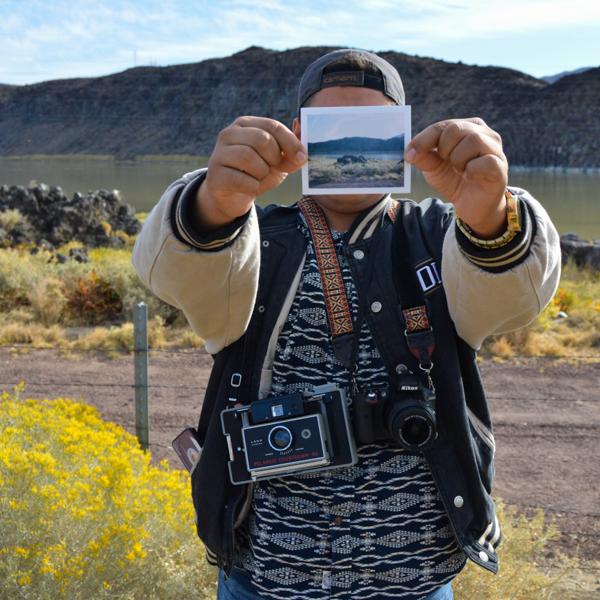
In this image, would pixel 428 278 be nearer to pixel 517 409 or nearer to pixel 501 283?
pixel 501 283

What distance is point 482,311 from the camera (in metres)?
1.69

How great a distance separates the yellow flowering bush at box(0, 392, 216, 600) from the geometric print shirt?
1221 millimetres

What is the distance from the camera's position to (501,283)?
161 centimetres

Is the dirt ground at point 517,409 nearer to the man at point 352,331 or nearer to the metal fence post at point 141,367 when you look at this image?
the metal fence post at point 141,367

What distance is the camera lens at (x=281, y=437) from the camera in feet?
5.73

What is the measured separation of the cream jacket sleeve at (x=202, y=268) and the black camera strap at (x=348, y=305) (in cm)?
15

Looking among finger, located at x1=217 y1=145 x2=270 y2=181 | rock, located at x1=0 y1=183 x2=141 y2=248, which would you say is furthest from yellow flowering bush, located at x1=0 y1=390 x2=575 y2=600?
rock, located at x1=0 y1=183 x2=141 y2=248

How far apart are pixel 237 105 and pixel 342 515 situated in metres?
106

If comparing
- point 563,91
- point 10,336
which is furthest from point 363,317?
point 563,91

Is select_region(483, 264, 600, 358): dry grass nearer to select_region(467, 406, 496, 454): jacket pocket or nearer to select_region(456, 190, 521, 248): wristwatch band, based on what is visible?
select_region(467, 406, 496, 454): jacket pocket

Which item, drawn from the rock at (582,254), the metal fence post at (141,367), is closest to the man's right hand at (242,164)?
the metal fence post at (141,367)

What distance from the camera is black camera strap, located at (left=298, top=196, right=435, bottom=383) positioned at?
1.71 meters

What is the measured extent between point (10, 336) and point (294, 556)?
8.21 meters

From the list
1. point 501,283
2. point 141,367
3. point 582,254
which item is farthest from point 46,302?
point 582,254
